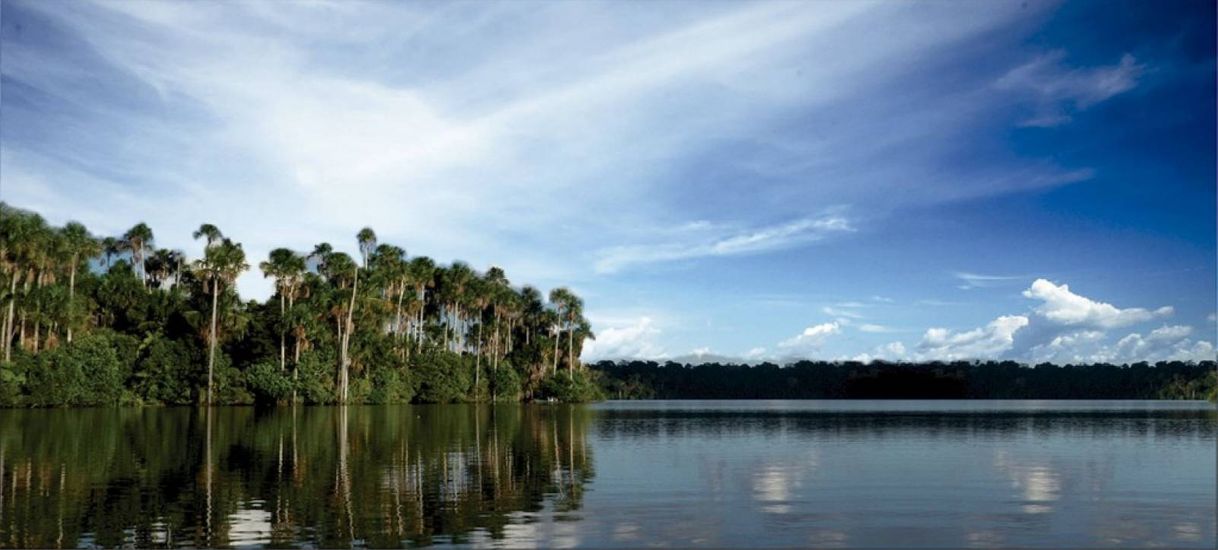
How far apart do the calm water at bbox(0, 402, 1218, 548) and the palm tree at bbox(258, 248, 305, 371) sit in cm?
6003

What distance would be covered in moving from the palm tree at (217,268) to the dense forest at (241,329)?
0.14 metres

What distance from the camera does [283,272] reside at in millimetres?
112062

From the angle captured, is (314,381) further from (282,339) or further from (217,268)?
(217,268)

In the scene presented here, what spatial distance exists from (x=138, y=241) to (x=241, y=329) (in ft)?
133

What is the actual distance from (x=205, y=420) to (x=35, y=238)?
106 feet

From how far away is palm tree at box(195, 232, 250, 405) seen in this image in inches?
3986

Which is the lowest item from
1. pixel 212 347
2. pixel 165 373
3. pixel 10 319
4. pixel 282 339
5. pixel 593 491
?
pixel 593 491

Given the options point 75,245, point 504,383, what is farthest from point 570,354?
point 75,245

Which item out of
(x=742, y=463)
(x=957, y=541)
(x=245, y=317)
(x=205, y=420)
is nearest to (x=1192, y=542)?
(x=957, y=541)

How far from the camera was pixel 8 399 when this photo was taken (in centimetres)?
8506

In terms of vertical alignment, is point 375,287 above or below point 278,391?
above

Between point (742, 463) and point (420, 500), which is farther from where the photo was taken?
point (742, 463)

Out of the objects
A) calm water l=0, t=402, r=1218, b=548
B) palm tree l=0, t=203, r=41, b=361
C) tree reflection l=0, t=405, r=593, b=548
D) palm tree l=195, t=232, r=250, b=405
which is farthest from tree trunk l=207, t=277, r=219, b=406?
calm water l=0, t=402, r=1218, b=548

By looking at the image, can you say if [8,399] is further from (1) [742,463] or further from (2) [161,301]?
(1) [742,463]
